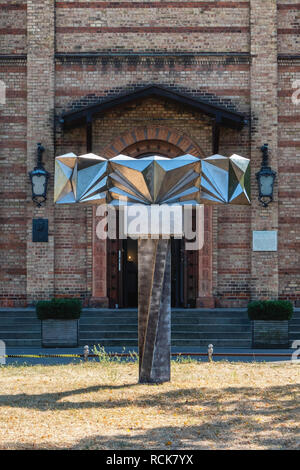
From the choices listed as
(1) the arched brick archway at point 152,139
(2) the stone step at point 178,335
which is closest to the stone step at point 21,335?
(2) the stone step at point 178,335

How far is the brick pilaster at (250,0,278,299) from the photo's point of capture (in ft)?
49.1

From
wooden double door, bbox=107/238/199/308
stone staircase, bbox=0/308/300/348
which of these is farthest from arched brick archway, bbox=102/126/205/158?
stone staircase, bbox=0/308/300/348

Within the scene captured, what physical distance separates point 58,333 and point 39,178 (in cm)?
414

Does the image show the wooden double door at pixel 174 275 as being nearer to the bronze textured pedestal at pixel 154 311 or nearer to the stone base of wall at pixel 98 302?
the stone base of wall at pixel 98 302

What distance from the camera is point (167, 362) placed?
875cm

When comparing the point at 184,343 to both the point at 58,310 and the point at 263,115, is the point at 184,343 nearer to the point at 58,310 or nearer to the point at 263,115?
the point at 58,310

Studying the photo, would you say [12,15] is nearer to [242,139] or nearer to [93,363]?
[242,139]

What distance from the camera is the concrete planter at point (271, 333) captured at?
12.3 m

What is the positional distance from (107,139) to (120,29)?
2.75 meters

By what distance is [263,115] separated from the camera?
593 inches

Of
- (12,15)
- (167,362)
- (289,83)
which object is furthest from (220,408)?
(12,15)

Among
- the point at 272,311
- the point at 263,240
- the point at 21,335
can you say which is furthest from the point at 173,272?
the point at 21,335

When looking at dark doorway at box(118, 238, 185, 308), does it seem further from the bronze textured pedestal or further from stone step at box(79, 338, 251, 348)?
the bronze textured pedestal

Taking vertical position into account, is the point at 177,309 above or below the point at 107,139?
below
